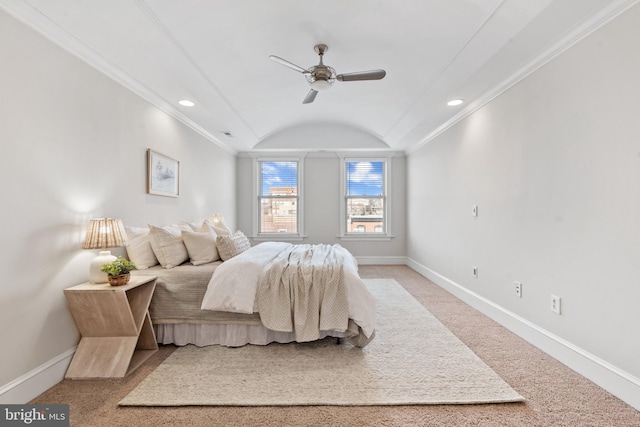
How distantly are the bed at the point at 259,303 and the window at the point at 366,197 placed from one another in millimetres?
3695

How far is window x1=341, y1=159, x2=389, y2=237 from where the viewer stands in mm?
6254

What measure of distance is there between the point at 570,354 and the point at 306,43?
3.31 m

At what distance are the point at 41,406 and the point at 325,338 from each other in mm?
1883

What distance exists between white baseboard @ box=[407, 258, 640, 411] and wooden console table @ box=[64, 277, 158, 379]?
10.3ft

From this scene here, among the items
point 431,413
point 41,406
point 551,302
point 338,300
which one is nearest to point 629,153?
point 551,302

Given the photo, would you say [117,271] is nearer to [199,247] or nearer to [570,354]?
[199,247]

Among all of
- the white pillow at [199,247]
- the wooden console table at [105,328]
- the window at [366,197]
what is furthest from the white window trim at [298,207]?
the wooden console table at [105,328]

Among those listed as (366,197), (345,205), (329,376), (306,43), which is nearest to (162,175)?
(306,43)

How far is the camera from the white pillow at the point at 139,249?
2637 mm

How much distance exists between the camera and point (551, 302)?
94.6 inches

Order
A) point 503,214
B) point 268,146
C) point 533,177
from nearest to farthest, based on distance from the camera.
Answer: point 533,177 < point 503,214 < point 268,146

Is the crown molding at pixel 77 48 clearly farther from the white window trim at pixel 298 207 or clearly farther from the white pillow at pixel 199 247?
the white window trim at pixel 298 207

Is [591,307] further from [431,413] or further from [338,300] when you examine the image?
[338,300]

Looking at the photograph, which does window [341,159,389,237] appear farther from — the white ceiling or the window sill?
the white ceiling
